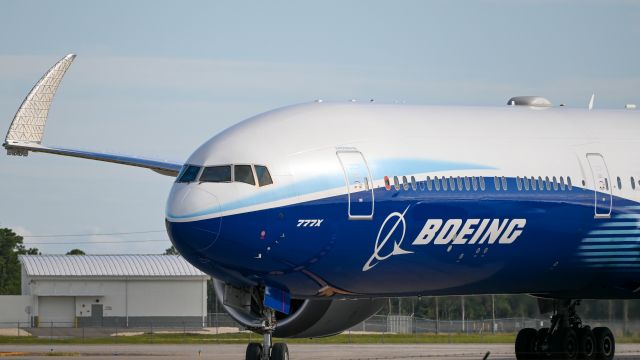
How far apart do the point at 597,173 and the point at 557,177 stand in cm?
110

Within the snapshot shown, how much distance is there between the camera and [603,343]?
1129 inches

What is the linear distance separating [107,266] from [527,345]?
57652 mm

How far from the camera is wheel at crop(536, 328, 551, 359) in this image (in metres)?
28.7

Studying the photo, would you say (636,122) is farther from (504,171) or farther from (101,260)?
(101,260)

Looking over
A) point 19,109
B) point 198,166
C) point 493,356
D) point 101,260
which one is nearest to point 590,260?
point 198,166

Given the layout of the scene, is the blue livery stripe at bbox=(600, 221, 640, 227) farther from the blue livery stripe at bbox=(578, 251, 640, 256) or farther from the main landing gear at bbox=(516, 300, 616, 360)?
the main landing gear at bbox=(516, 300, 616, 360)

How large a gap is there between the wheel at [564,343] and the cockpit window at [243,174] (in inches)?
391

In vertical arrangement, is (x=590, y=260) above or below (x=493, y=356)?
above

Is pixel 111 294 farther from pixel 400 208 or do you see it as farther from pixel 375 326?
pixel 400 208

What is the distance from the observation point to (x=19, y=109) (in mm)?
57688

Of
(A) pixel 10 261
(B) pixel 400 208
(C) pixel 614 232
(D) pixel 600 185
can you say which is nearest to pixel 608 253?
(C) pixel 614 232

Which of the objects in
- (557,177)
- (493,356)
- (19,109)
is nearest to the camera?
(557,177)

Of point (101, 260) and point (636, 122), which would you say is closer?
point (636, 122)

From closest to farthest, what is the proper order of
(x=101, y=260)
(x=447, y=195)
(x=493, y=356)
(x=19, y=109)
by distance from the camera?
(x=447, y=195) < (x=493, y=356) < (x=19, y=109) < (x=101, y=260)
